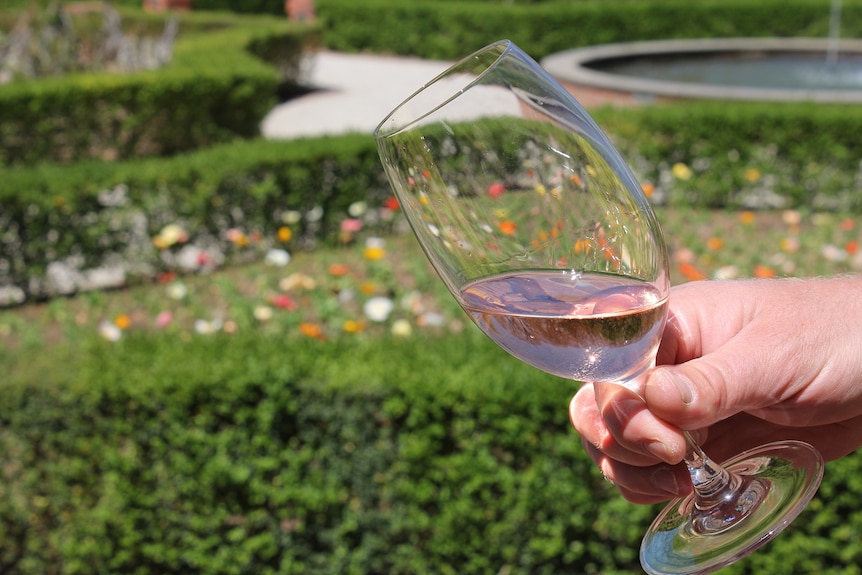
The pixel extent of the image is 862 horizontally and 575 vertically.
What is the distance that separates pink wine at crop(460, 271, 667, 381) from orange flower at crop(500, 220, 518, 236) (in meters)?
0.07

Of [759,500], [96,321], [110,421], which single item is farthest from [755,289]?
[96,321]

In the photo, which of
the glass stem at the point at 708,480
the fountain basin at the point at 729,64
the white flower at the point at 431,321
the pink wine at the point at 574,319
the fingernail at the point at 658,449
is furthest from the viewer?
Result: the fountain basin at the point at 729,64

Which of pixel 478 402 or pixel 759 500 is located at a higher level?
pixel 759 500

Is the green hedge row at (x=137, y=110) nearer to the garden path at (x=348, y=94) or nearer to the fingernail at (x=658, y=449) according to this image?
the garden path at (x=348, y=94)

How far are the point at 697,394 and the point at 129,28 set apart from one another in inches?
658

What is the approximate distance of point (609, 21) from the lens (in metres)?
18.7

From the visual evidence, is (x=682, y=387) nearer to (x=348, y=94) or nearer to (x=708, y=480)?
(x=708, y=480)

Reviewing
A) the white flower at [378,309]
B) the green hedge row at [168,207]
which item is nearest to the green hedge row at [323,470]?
the white flower at [378,309]

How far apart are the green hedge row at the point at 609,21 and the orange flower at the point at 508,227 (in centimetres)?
1745

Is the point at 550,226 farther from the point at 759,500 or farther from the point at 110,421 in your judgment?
the point at 110,421

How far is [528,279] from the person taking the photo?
4.41 feet

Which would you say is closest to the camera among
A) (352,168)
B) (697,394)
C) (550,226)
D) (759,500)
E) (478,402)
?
(697,394)

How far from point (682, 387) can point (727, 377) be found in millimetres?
90

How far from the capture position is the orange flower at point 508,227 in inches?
54.2
